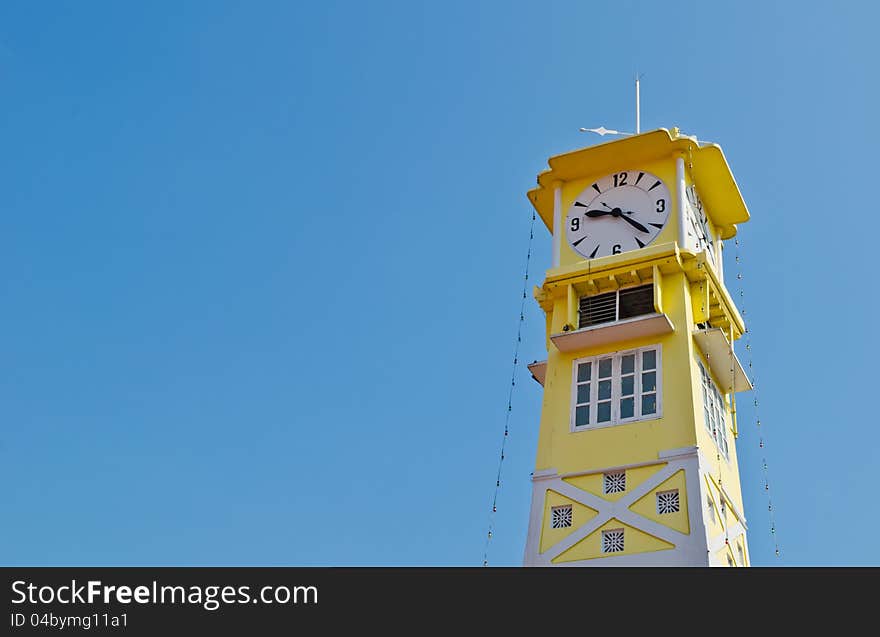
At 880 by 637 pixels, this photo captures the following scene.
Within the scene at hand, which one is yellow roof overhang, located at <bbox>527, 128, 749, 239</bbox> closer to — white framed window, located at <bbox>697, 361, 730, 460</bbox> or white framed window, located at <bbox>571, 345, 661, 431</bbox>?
white framed window, located at <bbox>571, 345, 661, 431</bbox>

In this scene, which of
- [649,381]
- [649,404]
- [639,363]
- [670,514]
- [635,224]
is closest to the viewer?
[670,514]

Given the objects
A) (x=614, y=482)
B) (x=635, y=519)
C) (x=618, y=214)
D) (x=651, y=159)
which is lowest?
(x=635, y=519)

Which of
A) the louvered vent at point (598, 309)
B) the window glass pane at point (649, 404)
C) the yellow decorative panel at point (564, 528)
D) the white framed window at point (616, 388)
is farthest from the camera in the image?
the louvered vent at point (598, 309)

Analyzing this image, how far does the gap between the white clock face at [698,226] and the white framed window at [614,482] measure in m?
6.18

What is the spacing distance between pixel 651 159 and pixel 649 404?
6.62 metres

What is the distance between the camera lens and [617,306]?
2642 centimetres

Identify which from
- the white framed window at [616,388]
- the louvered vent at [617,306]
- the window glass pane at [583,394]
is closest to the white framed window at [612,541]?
the white framed window at [616,388]

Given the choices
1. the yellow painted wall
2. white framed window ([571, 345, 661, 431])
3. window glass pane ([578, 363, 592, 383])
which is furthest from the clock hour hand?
window glass pane ([578, 363, 592, 383])

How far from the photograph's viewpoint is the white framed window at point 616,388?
2488cm

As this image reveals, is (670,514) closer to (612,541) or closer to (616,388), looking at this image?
(612,541)

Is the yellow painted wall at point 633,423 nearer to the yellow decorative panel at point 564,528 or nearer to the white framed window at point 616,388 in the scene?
the white framed window at point 616,388

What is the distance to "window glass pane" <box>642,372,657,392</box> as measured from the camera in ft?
82.3

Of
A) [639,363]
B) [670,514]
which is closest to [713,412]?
[639,363]
